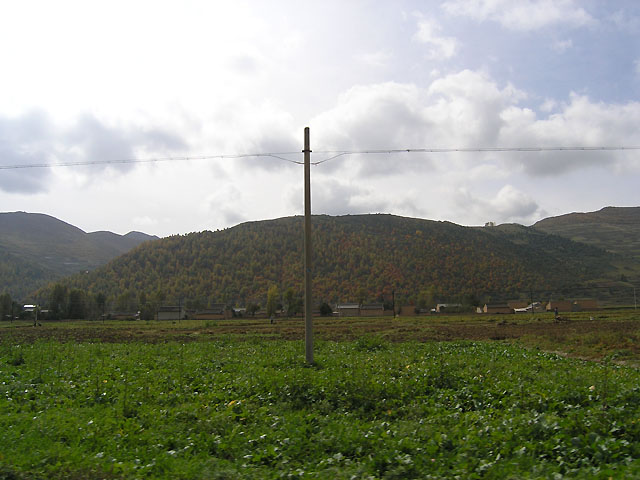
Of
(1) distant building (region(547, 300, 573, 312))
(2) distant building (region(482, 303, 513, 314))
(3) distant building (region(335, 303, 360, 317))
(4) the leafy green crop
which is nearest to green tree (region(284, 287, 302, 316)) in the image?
(3) distant building (region(335, 303, 360, 317))

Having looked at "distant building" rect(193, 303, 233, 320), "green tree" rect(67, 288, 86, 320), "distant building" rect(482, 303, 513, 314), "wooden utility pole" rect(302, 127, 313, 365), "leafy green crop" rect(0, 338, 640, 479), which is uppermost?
"wooden utility pole" rect(302, 127, 313, 365)

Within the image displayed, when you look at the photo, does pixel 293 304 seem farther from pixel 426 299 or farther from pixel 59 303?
pixel 59 303

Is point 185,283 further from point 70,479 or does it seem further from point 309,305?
point 70,479

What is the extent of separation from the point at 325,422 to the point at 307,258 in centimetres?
827

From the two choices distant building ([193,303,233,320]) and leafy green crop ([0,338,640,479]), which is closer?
leafy green crop ([0,338,640,479])

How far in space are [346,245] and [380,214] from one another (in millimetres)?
34488

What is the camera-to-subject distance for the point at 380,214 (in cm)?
16912

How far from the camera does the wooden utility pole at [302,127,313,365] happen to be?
16.2 meters

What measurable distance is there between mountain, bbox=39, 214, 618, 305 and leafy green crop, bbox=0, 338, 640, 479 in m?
106

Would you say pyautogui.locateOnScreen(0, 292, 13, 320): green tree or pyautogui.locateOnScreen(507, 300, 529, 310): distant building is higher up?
pyautogui.locateOnScreen(0, 292, 13, 320): green tree

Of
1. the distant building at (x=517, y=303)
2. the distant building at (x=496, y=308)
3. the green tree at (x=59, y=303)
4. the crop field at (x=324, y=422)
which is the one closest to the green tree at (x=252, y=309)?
the green tree at (x=59, y=303)

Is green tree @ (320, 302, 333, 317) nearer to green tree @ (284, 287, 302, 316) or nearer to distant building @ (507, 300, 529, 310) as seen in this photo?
green tree @ (284, 287, 302, 316)

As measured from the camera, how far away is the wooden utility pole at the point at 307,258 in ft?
53.0

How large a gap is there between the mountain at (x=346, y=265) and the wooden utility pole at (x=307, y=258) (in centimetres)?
10237
